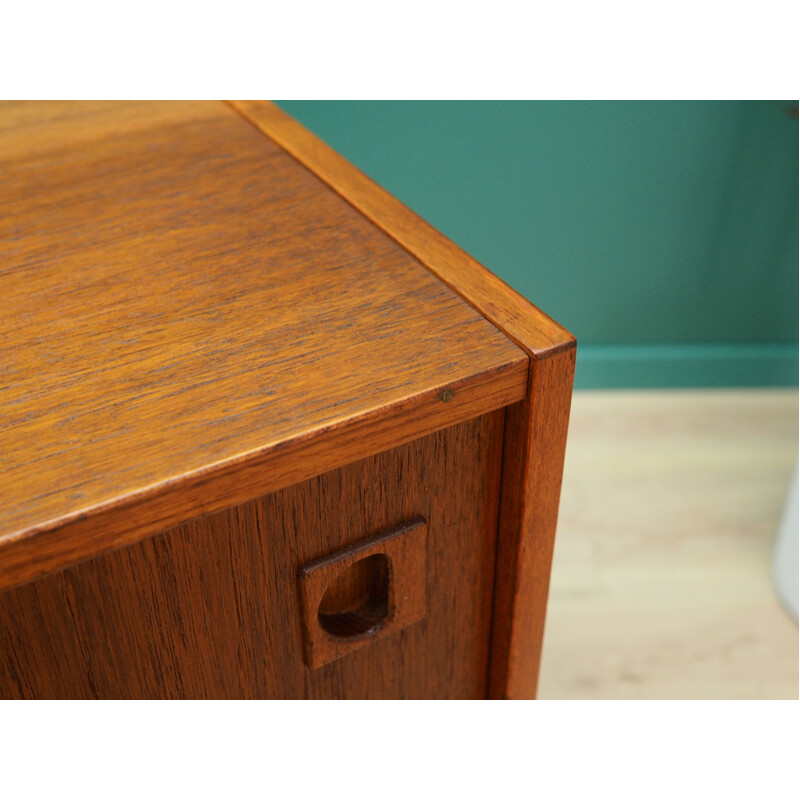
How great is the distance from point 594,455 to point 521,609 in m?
0.74

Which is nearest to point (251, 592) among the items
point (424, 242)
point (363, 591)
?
point (363, 591)

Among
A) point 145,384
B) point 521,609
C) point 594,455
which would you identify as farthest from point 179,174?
point 594,455

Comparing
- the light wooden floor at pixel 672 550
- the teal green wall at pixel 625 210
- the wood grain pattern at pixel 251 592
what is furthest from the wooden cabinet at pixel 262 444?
the teal green wall at pixel 625 210

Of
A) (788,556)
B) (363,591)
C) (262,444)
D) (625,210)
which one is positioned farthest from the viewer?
(625,210)

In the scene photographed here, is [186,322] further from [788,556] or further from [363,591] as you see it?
[788,556]

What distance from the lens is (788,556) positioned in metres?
0.95

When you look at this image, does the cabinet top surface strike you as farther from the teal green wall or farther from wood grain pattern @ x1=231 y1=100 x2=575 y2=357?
the teal green wall

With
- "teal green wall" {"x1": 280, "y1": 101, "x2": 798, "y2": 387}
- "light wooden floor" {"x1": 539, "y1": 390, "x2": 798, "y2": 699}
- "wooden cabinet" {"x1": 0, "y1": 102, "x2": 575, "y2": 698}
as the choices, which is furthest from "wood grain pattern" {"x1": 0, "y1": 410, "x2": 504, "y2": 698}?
"teal green wall" {"x1": 280, "y1": 101, "x2": 798, "y2": 387}

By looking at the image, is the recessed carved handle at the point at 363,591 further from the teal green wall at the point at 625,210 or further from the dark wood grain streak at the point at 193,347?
the teal green wall at the point at 625,210

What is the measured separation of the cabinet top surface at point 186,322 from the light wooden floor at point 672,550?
0.60 meters

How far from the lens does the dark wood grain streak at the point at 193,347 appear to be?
318 mm

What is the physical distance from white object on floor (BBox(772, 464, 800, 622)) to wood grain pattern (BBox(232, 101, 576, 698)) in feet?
1.77

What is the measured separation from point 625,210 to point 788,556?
0.47 m

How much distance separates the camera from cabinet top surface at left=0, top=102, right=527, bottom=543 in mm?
328
